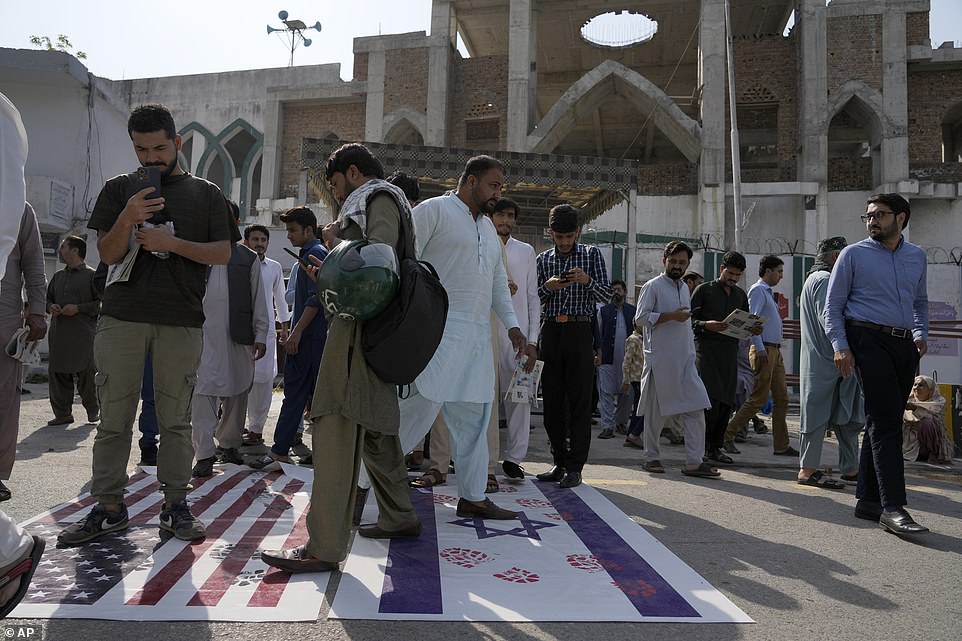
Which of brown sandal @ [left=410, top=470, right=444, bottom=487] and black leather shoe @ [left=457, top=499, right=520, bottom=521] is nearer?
black leather shoe @ [left=457, top=499, right=520, bottom=521]

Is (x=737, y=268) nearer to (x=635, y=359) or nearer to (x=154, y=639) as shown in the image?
(x=635, y=359)

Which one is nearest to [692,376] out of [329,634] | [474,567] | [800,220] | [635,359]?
[635,359]

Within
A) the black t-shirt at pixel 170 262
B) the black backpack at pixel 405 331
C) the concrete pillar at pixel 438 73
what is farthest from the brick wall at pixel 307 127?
the black backpack at pixel 405 331

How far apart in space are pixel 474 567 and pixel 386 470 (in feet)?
1.82

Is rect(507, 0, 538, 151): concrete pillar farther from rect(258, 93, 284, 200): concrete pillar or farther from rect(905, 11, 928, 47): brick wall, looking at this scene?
rect(905, 11, 928, 47): brick wall

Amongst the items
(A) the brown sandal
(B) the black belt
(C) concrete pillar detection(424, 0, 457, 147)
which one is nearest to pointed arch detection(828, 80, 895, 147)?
(C) concrete pillar detection(424, 0, 457, 147)

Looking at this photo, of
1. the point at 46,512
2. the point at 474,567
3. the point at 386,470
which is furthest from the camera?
the point at 46,512

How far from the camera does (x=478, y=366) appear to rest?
10.8ft

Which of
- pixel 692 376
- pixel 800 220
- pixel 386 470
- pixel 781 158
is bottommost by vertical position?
pixel 386 470

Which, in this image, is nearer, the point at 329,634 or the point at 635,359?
the point at 329,634

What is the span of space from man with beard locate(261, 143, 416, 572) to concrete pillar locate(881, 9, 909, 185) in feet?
64.7

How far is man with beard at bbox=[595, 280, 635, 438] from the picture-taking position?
771 centimetres

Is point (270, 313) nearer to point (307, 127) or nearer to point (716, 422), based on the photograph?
point (716, 422)

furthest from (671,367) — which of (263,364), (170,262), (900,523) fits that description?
(170,262)
